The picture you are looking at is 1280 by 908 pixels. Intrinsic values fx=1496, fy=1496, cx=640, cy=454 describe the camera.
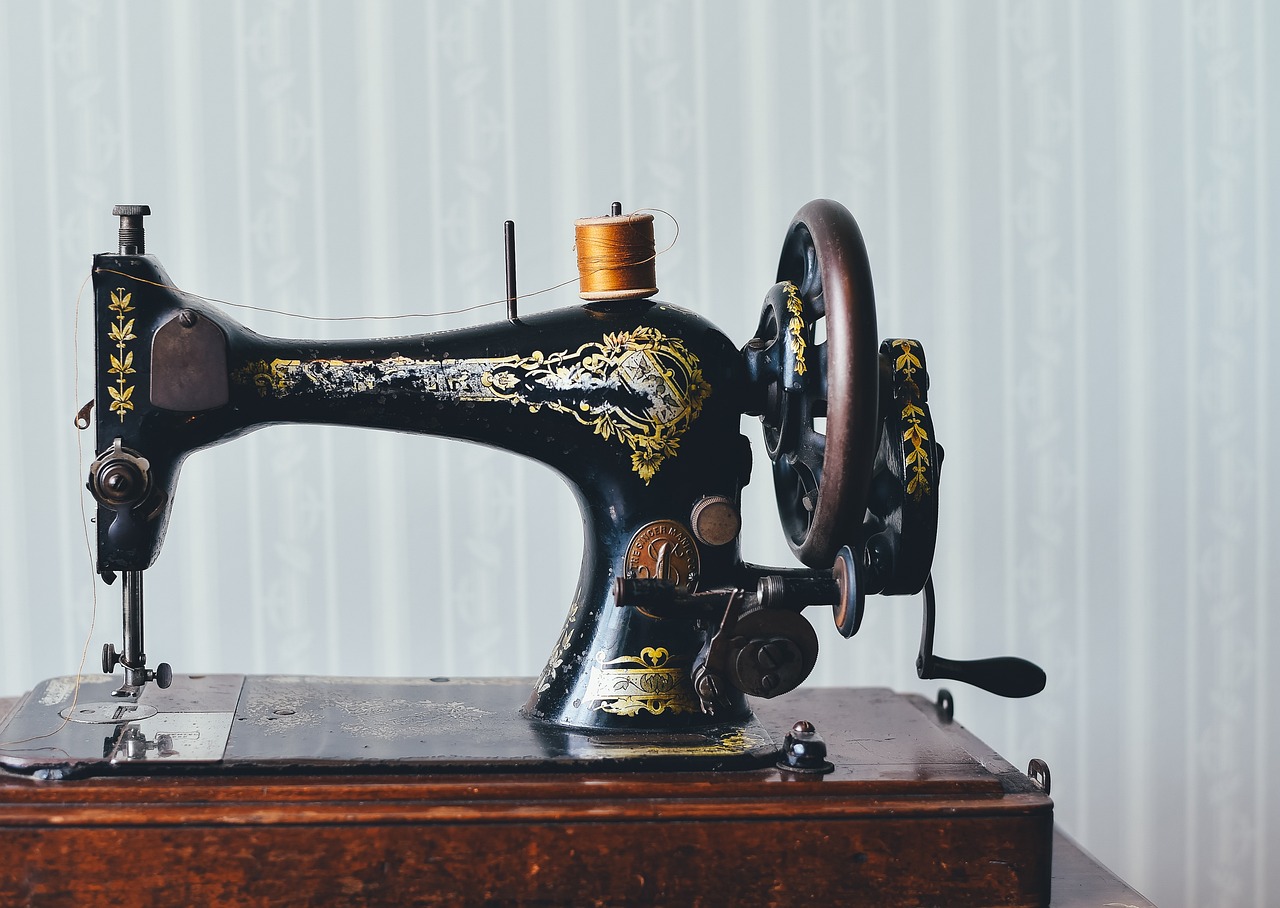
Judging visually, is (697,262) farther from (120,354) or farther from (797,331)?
(120,354)

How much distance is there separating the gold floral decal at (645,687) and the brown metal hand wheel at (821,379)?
194 mm

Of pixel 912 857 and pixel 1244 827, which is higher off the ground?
pixel 912 857

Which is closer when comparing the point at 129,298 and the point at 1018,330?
the point at 129,298

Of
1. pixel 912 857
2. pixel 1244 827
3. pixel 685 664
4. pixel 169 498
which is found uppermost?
pixel 169 498

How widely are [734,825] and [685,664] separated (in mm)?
237

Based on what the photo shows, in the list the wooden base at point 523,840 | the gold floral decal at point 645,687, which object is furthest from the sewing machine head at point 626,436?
the wooden base at point 523,840

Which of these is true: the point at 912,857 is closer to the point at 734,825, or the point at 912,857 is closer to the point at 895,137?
the point at 734,825

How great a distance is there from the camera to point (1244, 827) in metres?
2.67

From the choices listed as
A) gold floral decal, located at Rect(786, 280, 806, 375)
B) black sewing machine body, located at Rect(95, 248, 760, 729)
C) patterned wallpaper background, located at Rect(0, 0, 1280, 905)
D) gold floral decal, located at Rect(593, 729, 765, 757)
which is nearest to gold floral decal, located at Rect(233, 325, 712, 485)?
black sewing machine body, located at Rect(95, 248, 760, 729)

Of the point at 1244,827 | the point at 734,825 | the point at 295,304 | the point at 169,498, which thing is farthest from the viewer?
the point at 1244,827

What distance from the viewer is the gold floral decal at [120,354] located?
154 centimetres

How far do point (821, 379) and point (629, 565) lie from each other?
30 centimetres

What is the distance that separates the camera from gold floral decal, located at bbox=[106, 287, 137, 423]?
1.54m

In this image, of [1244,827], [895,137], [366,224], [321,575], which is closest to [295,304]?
[366,224]
